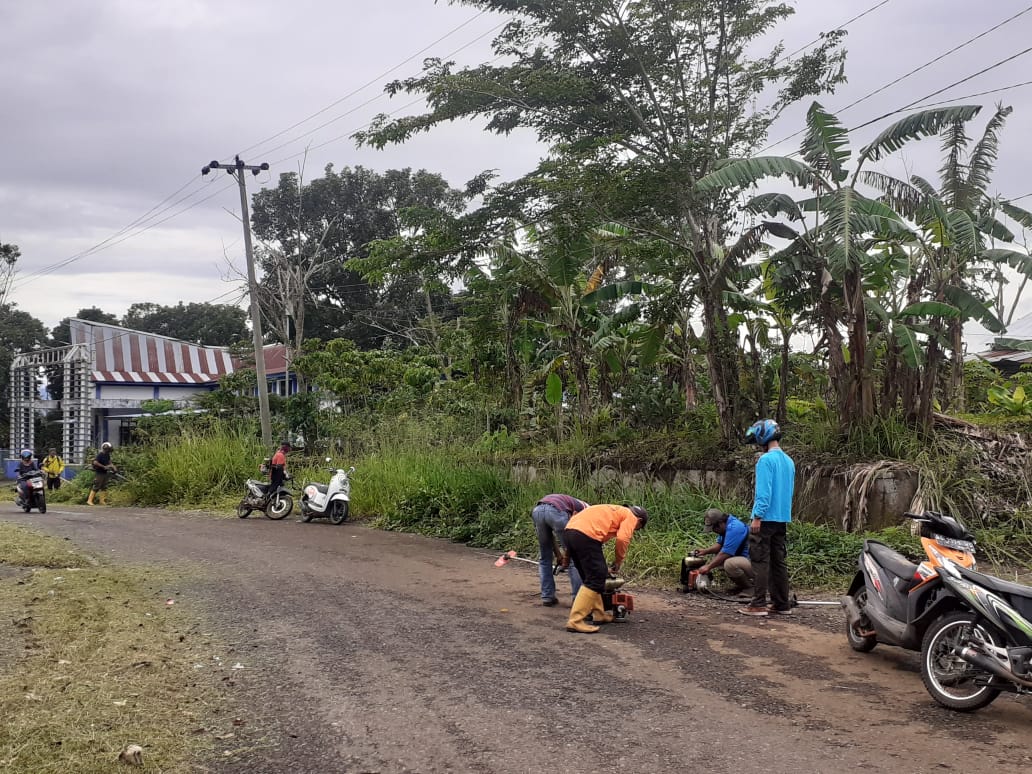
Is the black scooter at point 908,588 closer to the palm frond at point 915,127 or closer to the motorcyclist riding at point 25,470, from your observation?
the palm frond at point 915,127

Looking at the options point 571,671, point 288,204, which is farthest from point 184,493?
point 288,204

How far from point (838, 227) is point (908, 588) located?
539 cm

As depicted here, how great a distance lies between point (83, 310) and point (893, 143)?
50167 mm

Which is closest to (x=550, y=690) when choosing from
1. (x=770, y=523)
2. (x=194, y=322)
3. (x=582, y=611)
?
(x=582, y=611)

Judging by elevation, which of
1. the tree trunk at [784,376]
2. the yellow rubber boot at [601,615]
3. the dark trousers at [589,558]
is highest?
the tree trunk at [784,376]

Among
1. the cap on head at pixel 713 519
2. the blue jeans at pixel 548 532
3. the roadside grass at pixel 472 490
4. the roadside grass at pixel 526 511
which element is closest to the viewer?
the blue jeans at pixel 548 532

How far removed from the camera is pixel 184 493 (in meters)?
21.8

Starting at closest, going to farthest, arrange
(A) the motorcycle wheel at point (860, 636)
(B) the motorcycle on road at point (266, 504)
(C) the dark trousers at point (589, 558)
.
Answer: (A) the motorcycle wheel at point (860, 636) → (C) the dark trousers at point (589, 558) → (B) the motorcycle on road at point (266, 504)

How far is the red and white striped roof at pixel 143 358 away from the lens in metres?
36.6

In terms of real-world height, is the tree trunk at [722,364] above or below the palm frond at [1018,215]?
below

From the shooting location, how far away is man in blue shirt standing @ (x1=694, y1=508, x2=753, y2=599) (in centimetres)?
898

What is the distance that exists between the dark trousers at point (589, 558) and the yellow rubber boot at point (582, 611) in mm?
67

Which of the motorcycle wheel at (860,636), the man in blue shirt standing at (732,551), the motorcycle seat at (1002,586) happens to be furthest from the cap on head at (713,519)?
the motorcycle seat at (1002,586)

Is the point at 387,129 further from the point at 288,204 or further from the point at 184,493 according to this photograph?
the point at 288,204
